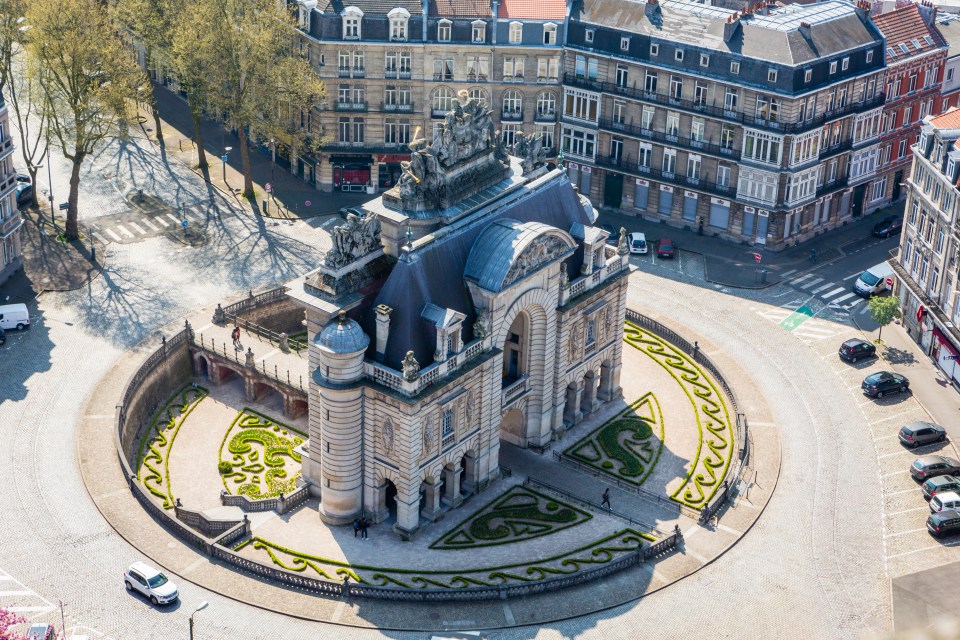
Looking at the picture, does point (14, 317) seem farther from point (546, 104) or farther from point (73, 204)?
point (546, 104)

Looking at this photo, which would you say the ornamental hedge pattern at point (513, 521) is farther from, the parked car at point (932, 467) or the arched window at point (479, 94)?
the arched window at point (479, 94)

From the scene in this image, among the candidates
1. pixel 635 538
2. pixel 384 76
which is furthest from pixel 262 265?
pixel 635 538

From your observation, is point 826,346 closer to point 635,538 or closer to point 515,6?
point 635,538

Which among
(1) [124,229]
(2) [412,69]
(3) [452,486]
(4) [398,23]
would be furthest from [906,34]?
(1) [124,229]

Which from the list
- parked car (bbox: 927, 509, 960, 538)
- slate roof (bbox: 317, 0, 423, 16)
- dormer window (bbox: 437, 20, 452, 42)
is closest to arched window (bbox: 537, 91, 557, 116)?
dormer window (bbox: 437, 20, 452, 42)

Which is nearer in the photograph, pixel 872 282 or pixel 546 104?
pixel 872 282

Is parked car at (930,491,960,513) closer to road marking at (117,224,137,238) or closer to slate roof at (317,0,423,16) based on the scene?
slate roof at (317,0,423,16)
